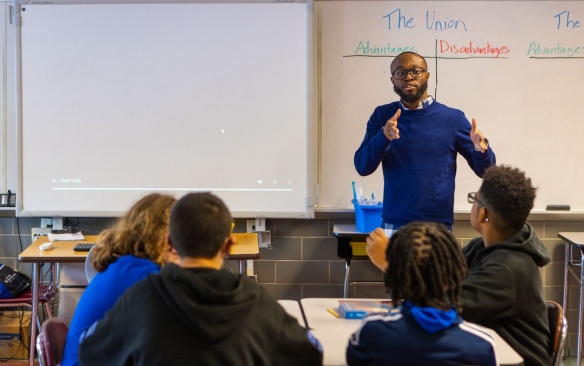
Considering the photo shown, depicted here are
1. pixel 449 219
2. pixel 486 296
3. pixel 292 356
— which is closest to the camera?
pixel 292 356

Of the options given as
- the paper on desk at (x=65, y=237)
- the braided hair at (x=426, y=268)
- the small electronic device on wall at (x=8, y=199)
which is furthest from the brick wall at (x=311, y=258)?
the braided hair at (x=426, y=268)

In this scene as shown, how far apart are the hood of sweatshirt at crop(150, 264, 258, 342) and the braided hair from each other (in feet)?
1.27

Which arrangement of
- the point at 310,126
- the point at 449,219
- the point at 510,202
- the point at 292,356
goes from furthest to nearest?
the point at 310,126 < the point at 449,219 < the point at 510,202 < the point at 292,356

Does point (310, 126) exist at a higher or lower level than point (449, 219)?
higher

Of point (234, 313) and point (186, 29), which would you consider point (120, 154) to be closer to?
point (186, 29)

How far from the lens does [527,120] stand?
13.5 feet

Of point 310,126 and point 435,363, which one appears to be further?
point 310,126

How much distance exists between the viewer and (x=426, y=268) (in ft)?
5.56

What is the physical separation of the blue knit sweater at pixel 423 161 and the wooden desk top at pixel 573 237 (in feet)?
3.02

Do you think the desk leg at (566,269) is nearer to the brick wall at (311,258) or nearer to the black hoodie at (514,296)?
the brick wall at (311,258)

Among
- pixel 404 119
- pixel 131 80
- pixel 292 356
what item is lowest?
pixel 292 356

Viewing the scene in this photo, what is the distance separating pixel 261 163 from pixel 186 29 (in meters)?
0.96

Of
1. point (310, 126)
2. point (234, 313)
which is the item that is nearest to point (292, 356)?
point (234, 313)

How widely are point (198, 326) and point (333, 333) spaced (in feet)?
1.99
